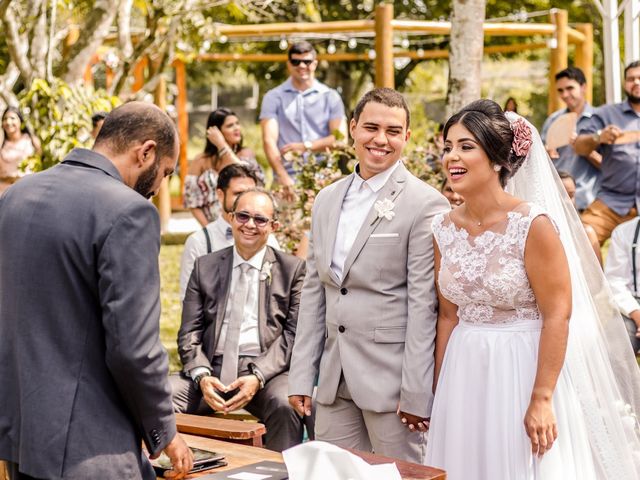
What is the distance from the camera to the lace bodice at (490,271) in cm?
396

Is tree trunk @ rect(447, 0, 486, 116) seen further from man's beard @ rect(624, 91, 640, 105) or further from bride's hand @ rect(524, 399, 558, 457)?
bride's hand @ rect(524, 399, 558, 457)

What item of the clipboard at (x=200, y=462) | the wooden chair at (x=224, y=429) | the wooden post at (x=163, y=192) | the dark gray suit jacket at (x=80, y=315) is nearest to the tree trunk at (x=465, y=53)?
the wooden chair at (x=224, y=429)

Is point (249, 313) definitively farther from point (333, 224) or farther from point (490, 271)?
point (490, 271)

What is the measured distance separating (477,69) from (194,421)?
4106 mm

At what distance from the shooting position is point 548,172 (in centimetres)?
432

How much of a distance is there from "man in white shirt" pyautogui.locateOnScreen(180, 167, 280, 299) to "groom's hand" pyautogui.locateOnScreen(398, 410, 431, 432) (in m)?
2.40

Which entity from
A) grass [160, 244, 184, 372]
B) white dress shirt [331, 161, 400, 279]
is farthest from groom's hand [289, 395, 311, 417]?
grass [160, 244, 184, 372]

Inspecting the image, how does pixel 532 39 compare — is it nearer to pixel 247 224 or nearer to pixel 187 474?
pixel 247 224

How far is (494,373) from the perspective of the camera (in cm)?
409

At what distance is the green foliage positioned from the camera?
30.4ft

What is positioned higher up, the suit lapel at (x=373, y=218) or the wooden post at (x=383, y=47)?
the wooden post at (x=383, y=47)

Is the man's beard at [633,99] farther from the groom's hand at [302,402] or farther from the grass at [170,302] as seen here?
the groom's hand at [302,402]

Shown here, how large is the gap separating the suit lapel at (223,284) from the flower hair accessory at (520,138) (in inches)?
97.9

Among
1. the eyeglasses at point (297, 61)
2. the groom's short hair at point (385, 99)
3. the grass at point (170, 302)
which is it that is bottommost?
the grass at point (170, 302)
